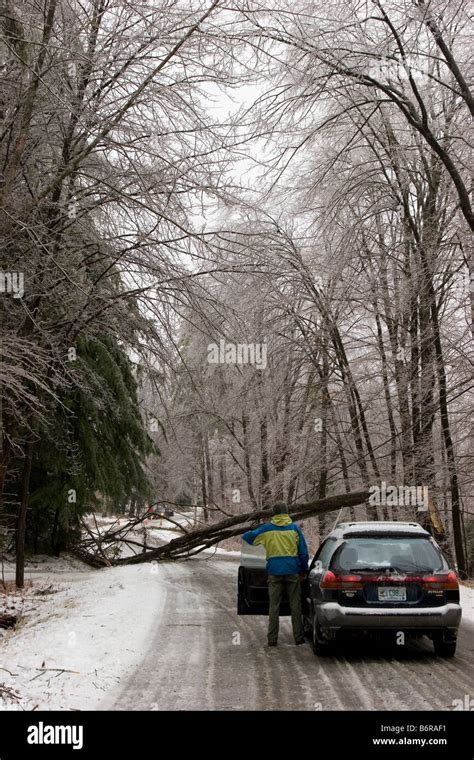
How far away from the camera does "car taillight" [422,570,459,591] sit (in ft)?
25.3

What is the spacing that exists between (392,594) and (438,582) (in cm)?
53

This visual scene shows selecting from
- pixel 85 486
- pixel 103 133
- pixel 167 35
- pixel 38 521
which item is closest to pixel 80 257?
pixel 103 133

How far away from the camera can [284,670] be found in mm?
7332

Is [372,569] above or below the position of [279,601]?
above

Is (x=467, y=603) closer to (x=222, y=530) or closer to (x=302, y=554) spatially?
(x=302, y=554)

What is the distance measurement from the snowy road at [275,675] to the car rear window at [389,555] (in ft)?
3.26

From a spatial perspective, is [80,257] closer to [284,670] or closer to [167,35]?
[167,35]

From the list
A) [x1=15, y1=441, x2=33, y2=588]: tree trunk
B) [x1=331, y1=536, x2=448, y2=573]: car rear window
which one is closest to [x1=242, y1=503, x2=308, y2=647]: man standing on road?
[x1=331, y1=536, x2=448, y2=573]: car rear window

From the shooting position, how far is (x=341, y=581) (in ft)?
25.6

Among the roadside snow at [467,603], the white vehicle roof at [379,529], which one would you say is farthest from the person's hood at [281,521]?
the roadside snow at [467,603]

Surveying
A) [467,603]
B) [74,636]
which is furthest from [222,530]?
[74,636]

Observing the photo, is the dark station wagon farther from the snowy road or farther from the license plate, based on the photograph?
the snowy road

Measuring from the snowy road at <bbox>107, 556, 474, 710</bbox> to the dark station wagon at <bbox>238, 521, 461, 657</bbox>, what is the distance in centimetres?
34
